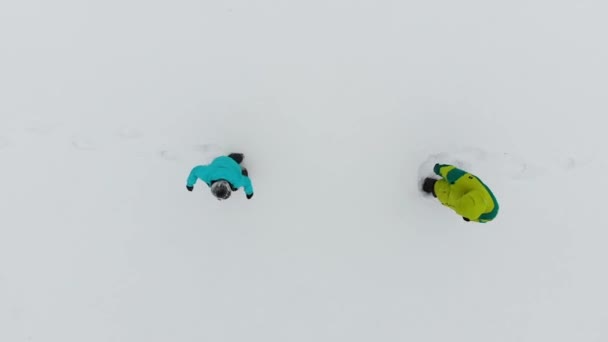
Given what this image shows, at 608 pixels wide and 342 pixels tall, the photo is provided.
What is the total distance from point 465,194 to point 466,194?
47 mm

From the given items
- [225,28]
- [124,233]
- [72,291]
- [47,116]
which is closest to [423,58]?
[225,28]

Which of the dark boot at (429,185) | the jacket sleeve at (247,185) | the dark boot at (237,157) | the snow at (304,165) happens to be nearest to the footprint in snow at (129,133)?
the snow at (304,165)

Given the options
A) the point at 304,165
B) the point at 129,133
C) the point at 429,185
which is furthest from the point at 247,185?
the point at 429,185

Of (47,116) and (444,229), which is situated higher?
(444,229)

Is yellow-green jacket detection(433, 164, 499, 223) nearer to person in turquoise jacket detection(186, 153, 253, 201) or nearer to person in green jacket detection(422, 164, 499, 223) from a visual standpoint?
person in green jacket detection(422, 164, 499, 223)

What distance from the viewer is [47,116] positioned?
10.5 feet

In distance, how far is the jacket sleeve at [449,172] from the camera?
109 inches

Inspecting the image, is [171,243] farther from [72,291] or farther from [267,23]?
[267,23]

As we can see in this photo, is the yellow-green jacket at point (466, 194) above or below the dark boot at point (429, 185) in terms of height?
below

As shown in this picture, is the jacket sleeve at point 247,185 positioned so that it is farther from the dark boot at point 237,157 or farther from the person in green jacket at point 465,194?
the person in green jacket at point 465,194

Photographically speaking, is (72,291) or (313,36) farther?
(72,291)

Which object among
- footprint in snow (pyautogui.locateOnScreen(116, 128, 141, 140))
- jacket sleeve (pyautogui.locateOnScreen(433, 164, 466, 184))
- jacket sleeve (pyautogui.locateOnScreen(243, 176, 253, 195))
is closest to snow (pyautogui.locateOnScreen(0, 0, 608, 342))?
footprint in snow (pyautogui.locateOnScreen(116, 128, 141, 140))

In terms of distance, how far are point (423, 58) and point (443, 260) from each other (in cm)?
165

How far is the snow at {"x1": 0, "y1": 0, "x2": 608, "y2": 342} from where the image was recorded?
10.3 ft
